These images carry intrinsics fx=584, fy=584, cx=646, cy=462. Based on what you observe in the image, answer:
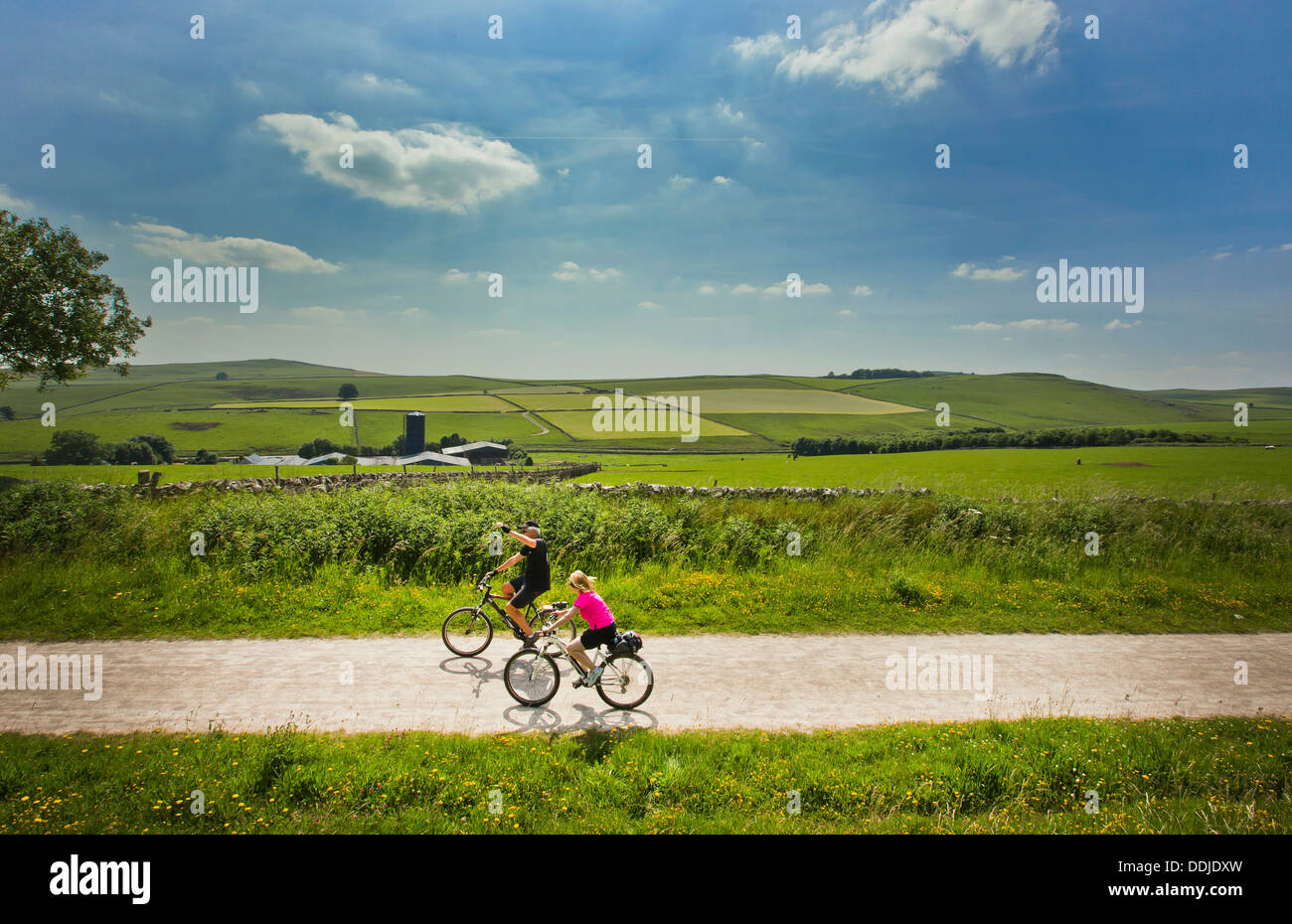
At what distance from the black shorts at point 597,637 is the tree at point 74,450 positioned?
67640 mm

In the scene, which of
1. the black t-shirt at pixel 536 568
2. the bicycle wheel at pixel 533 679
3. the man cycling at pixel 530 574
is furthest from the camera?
the black t-shirt at pixel 536 568

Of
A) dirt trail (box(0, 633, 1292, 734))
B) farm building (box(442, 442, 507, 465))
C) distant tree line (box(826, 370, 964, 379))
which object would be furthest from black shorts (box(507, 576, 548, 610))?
distant tree line (box(826, 370, 964, 379))

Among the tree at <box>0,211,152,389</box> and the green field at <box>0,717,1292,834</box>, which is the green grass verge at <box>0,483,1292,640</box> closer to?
the green field at <box>0,717,1292,834</box>

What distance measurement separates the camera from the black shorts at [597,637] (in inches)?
311

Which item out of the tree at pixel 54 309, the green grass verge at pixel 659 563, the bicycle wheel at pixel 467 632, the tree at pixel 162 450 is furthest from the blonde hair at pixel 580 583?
the tree at pixel 162 450

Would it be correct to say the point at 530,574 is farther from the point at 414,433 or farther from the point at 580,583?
the point at 414,433

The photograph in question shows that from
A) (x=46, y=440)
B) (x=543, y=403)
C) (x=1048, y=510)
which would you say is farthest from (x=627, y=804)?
(x=543, y=403)

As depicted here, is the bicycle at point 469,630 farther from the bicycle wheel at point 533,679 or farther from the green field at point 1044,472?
the green field at point 1044,472

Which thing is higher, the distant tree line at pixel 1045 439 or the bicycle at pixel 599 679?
the distant tree line at pixel 1045 439

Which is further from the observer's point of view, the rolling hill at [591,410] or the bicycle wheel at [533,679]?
the rolling hill at [591,410]

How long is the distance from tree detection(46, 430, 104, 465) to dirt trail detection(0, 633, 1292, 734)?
6246cm

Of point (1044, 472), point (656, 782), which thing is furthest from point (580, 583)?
point (1044, 472)

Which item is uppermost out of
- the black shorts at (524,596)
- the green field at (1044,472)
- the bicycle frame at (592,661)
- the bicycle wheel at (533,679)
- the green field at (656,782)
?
the green field at (1044,472)

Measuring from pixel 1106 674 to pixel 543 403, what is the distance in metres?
135
